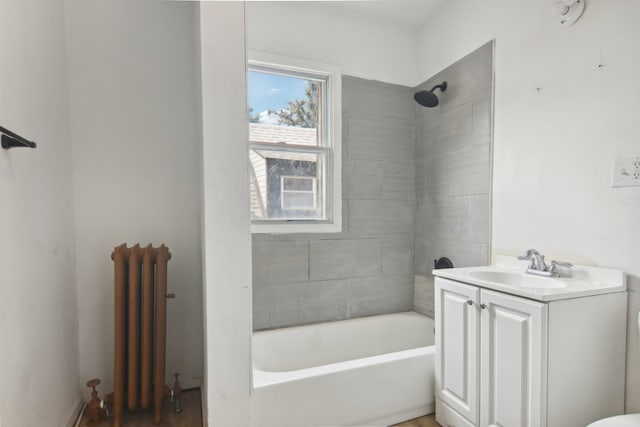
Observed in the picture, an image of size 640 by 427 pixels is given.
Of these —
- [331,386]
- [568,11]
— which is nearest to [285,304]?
[331,386]

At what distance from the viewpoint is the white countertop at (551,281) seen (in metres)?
1.34

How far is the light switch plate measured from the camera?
140 cm

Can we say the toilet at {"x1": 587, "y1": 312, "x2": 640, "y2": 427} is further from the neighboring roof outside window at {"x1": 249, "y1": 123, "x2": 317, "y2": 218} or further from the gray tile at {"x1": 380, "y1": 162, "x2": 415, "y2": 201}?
the neighboring roof outside window at {"x1": 249, "y1": 123, "x2": 317, "y2": 218}

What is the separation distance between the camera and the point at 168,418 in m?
1.86

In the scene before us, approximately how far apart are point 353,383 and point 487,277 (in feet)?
3.18

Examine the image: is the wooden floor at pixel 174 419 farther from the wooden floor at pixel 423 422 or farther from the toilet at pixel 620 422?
the toilet at pixel 620 422

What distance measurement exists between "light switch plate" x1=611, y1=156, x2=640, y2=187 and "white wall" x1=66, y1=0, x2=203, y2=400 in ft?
7.19

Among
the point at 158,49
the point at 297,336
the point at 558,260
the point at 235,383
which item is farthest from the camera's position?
the point at 297,336

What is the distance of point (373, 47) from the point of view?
8.94ft

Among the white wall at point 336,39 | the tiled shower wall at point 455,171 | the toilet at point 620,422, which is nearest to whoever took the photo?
the toilet at point 620,422

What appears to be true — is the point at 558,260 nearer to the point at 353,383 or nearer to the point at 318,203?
the point at 353,383

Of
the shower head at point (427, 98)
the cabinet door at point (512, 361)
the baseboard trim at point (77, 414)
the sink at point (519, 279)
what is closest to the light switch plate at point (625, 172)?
the sink at point (519, 279)

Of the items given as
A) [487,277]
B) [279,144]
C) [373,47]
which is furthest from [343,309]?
[373,47]

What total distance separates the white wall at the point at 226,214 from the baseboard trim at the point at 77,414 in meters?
1.05
